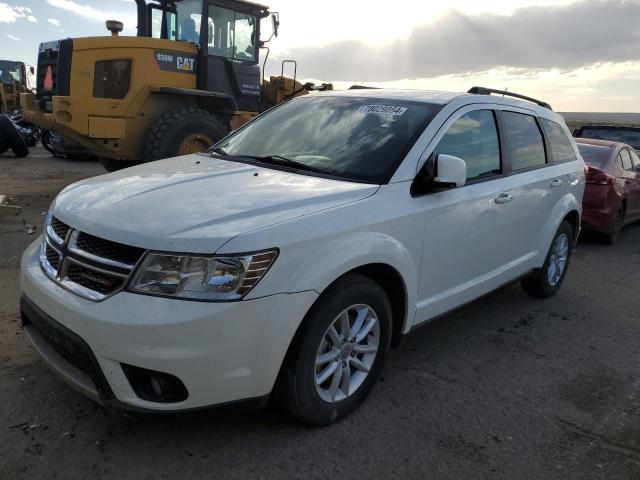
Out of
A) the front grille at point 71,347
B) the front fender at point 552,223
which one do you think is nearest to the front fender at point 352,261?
the front grille at point 71,347

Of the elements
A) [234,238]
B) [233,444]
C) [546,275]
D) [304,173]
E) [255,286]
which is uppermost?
[304,173]

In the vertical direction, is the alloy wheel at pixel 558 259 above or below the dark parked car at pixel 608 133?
below

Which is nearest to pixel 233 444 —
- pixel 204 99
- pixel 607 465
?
pixel 607 465

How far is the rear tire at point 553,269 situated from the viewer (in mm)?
5086

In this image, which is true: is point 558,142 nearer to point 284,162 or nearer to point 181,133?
point 284,162

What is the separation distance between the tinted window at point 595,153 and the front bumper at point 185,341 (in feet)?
22.3

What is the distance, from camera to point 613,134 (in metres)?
12.1

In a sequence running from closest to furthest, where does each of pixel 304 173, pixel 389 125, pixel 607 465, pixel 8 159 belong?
1. pixel 607 465
2. pixel 304 173
3. pixel 389 125
4. pixel 8 159

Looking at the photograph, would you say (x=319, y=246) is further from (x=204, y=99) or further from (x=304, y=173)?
(x=204, y=99)

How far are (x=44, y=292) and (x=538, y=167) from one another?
3.83 meters

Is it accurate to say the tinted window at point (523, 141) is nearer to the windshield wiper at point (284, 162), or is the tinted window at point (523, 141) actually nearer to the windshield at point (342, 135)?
the windshield at point (342, 135)

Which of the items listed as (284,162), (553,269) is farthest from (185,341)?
(553,269)

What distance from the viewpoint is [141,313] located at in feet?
7.59

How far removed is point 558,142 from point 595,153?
352cm
